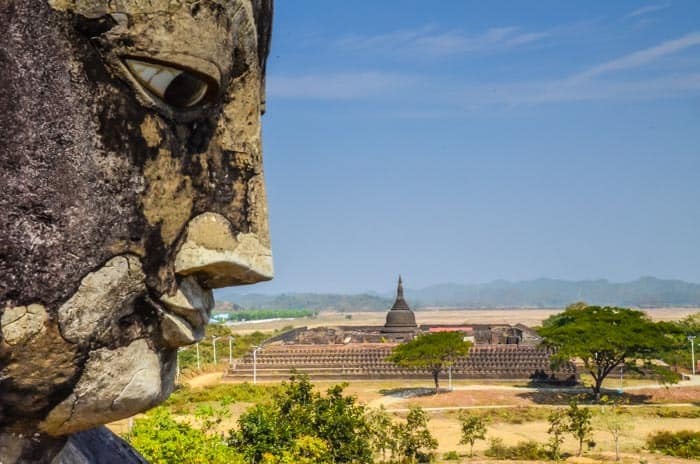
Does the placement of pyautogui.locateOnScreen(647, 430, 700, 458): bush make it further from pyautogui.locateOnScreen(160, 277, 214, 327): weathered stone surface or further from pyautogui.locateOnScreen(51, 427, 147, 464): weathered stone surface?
pyautogui.locateOnScreen(160, 277, 214, 327): weathered stone surface

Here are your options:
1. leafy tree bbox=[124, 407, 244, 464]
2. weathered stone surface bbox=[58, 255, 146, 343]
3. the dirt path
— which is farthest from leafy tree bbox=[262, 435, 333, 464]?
the dirt path

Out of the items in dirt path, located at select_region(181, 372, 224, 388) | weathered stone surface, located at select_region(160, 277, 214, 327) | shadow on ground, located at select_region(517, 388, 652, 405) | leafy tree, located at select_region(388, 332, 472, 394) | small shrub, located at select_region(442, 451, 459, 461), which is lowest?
shadow on ground, located at select_region(517, 388, 652, 405)

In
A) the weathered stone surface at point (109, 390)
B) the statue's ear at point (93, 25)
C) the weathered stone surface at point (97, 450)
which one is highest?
the statue's ear at point (93, 25)

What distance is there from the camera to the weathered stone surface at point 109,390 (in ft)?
7.82

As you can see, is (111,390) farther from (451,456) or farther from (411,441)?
(451,456)

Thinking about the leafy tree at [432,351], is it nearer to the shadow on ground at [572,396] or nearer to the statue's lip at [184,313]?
the shadow on ground at [572,396]

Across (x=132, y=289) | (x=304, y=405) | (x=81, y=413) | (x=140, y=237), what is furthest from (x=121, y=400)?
(x=304, y=405)

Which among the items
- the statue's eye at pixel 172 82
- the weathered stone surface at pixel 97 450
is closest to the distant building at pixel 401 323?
the weathered stone surface at pixel 97 450

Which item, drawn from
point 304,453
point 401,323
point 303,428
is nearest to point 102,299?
point 304,453

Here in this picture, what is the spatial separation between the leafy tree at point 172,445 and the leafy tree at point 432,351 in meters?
21.4

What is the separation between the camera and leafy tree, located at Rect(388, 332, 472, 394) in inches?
1249

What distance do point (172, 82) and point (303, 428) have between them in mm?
12579

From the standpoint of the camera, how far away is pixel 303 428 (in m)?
14.2

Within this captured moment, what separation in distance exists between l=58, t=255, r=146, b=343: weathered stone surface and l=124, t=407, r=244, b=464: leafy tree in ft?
25.1
